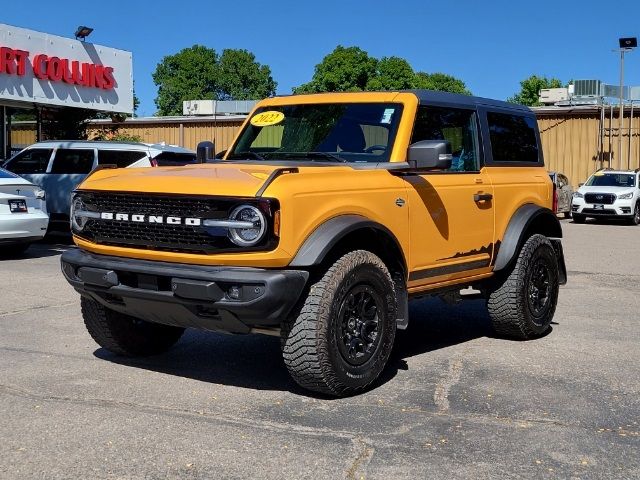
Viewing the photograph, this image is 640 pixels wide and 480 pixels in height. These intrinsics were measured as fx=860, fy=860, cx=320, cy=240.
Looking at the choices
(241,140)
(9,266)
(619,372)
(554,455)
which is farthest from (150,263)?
(9,266)

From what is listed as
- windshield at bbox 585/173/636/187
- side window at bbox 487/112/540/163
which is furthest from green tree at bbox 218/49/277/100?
side window at bbox 487/112/540/163

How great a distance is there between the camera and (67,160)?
15875 mm

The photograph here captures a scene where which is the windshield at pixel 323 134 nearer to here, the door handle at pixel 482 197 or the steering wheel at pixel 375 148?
the steering wheel at pixel 375 148

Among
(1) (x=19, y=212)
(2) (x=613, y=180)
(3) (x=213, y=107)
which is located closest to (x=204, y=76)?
(3) (x=213, y=107)

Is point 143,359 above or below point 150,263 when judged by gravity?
below

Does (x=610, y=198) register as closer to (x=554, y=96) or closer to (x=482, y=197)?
(x=554, y=96)

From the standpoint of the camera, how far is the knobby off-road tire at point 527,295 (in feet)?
23.0

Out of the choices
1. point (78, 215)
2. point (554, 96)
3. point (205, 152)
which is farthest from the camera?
point (554, 96)

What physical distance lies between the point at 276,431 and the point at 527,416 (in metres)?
1.47

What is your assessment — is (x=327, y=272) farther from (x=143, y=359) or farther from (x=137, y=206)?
(x=143, y=359)

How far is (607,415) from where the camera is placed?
498 centimetres

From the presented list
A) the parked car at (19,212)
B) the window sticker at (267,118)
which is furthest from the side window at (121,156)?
the window sticker at (267,118)

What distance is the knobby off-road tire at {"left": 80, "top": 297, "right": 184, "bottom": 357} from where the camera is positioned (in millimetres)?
6047

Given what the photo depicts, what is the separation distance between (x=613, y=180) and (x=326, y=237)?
24.9 metres
